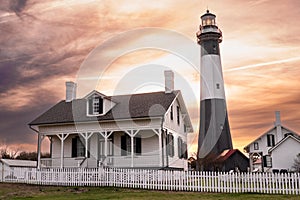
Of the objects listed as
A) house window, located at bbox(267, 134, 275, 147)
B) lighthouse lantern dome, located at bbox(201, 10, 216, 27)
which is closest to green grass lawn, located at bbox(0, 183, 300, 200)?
lighthouse lantern dome, located at bbox(201, 10, 216, 27)

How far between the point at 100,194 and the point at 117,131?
782cm

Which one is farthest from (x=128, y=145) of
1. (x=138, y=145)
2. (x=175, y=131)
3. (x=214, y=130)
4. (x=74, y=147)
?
(x=214, y=130)

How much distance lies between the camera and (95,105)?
2491cm

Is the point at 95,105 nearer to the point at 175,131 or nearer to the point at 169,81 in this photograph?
the point at 169,81

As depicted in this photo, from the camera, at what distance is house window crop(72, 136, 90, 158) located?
83.5 ft

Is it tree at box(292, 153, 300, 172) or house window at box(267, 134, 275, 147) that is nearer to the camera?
tree at box(292, 153, 300, 172)

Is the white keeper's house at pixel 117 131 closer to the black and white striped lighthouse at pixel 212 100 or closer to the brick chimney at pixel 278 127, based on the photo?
the black and white striped lighthouse at pixel 212 100

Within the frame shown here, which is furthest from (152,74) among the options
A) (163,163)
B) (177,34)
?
(163,163)

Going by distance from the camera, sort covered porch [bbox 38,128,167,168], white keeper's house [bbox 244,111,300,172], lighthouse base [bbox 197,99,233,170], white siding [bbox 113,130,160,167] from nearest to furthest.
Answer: covered porch [bbox 38,128,167,168], white siding [bbox 113,130,160,167], white keeper's house [bbox 244,111,300,172], lighthouse base [bbox 197,99,233,170]

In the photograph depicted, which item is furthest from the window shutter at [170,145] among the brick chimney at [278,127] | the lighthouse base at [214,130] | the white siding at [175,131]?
the brick chimney at [278,127]

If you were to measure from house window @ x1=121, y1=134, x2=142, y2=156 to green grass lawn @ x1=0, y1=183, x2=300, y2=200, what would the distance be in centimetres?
520

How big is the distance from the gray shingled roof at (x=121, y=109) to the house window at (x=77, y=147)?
163cm

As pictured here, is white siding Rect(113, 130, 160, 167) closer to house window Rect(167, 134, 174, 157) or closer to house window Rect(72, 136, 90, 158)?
house window Rect(167, 134, 174, 157)

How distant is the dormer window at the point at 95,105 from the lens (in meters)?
24.8
